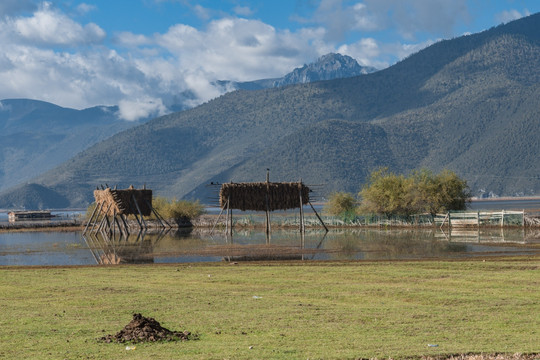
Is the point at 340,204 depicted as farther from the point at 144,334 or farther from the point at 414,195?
the point at 144,334

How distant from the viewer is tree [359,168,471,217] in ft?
202

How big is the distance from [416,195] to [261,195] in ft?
44.2

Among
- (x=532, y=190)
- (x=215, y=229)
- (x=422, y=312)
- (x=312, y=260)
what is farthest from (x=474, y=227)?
(x=532, y=190)

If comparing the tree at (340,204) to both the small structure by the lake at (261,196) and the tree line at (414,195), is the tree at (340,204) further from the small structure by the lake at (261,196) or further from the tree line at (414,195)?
the small structure by the lake at (261,196)

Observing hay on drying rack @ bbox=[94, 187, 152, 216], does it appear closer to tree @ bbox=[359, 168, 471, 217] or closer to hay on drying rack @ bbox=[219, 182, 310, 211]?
hay on drying rack @ bbox=[219, 182, 310, 211]

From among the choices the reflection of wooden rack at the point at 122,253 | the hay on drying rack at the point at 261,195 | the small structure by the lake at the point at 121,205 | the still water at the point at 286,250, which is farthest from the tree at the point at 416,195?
the reflection of wooden rack at the point at 122,253

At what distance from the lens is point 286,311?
53.3 ft

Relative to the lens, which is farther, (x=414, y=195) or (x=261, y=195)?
(x=414, y=195)

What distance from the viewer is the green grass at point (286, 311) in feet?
41.3

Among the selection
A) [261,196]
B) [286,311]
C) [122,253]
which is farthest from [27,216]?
[286,311]

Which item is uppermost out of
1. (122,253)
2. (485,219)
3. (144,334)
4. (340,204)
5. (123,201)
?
(123,201)

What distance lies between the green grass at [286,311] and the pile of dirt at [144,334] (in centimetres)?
32

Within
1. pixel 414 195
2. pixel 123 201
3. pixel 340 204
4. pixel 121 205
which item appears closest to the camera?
pixel 414 195

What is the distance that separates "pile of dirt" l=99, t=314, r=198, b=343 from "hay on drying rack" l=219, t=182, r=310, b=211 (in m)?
42.3
